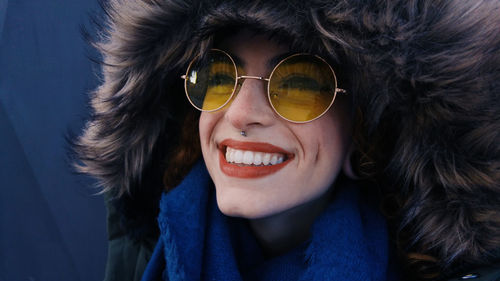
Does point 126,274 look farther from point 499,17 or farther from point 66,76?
point 499,17

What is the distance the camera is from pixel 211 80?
1170 millimetres

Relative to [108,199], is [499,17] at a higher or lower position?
higher

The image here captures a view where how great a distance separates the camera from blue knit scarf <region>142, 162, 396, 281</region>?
42.1 inches

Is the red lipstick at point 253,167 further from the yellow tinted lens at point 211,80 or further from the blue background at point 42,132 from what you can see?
the blue background at point 42,132

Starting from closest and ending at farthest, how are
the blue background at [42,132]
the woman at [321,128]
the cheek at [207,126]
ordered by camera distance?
the woman at [321,128]
the cheek at [207,126]
the blue background at [42,132]

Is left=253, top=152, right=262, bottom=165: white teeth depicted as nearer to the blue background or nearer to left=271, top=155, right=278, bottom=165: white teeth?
left=271, top=155, right=278, bottom=165: white teeth

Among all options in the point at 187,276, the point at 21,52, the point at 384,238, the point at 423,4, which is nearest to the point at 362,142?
the point at 384,238

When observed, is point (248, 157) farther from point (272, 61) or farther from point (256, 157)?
point (272, 61)

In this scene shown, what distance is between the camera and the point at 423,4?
0.94 meters

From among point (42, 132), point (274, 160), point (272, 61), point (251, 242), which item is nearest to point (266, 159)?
point (274, 160)

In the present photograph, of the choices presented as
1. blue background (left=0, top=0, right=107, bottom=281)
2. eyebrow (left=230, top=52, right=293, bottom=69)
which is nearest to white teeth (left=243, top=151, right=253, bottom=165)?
eyebrow (left=230, top=52, right=293, bottom=69)

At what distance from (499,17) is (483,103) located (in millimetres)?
215

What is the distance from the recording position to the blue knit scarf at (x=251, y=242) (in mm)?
1068

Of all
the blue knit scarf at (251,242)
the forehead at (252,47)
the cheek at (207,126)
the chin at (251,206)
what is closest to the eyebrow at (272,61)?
the forehead at (252,47)
